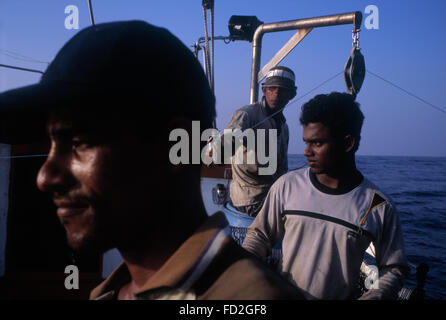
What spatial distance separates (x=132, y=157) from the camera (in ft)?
2.93

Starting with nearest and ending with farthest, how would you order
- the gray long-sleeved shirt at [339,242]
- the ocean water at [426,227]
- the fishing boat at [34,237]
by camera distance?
the gray long-sleeved shirt at [339,242]
the fishing boat at [34,237]
the ocean water at [426,227]

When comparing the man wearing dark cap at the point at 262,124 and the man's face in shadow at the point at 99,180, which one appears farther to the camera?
the man wearing dark cap at the point at 262,124

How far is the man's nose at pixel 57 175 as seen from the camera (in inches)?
36.4

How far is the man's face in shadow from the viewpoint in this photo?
889 mm

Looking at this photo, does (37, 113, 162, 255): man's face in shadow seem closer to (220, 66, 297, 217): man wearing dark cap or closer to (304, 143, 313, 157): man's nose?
(304, 143, 313, 157): man's nose

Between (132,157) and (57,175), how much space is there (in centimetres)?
23

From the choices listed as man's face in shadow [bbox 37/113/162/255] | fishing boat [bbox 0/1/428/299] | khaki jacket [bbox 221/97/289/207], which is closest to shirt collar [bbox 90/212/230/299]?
man's face in shadow [bbox 37/113/162/255]

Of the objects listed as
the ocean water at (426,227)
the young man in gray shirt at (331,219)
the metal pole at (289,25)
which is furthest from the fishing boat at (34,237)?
the ocean water at (426,227)

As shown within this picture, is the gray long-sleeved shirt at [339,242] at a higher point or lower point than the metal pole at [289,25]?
lower

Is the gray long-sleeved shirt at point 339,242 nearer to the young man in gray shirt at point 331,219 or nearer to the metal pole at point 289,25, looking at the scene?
the young man in gray shirt at point 331,219

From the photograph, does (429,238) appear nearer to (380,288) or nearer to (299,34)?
(299,34)

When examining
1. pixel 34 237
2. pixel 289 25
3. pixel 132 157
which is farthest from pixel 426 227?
pixel 132 157

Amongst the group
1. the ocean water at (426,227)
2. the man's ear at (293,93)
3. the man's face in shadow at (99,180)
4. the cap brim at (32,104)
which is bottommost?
the ocean water at (426,227)

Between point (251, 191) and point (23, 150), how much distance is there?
280 cm
